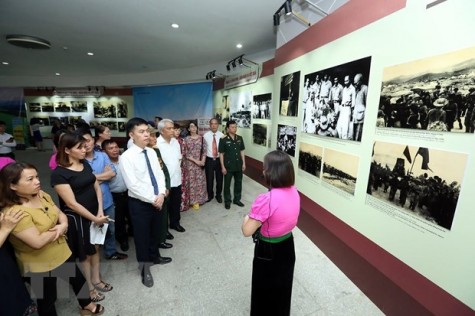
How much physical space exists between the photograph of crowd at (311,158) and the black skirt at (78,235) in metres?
2.55

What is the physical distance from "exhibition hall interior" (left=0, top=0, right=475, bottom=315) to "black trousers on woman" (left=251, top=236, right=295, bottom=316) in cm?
59

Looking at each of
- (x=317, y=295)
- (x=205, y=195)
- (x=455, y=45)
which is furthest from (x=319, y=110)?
(x=205, y=195)

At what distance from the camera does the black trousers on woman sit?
144 cm

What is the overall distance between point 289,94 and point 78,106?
38.7 feet

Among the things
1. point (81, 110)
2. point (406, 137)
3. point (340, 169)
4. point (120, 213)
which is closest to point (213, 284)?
point (120, 213)

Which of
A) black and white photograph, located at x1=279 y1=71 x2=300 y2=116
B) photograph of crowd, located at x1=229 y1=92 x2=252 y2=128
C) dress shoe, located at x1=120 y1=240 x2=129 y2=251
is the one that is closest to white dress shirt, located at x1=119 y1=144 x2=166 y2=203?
dress shoe, located at x1=120 y1=240 x2=129 y2=251

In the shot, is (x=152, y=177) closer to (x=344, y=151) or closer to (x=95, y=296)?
(x=95, y=296)

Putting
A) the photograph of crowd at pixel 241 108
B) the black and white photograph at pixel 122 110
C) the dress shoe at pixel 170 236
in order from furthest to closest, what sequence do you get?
1. the black and white photograph at pixel 122 110
2. the photograph of crowd at pixel 241 108
3. the dress shoe at pixel 170 236

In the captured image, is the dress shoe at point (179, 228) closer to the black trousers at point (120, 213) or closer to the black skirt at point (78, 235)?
A: the black trousers at point (120, 213)

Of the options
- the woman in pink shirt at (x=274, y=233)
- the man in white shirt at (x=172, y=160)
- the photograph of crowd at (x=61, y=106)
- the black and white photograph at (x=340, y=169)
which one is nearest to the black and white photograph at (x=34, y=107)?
the photograph of crowd at (x=61, y=106)

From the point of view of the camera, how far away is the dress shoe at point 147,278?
7.26 feet

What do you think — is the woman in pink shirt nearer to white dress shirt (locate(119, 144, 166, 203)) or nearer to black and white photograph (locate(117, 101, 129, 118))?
white dress shirt (locate(119, 144, 166, 203))

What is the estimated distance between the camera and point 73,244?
5.92 ft

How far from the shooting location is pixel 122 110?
10.9 m
